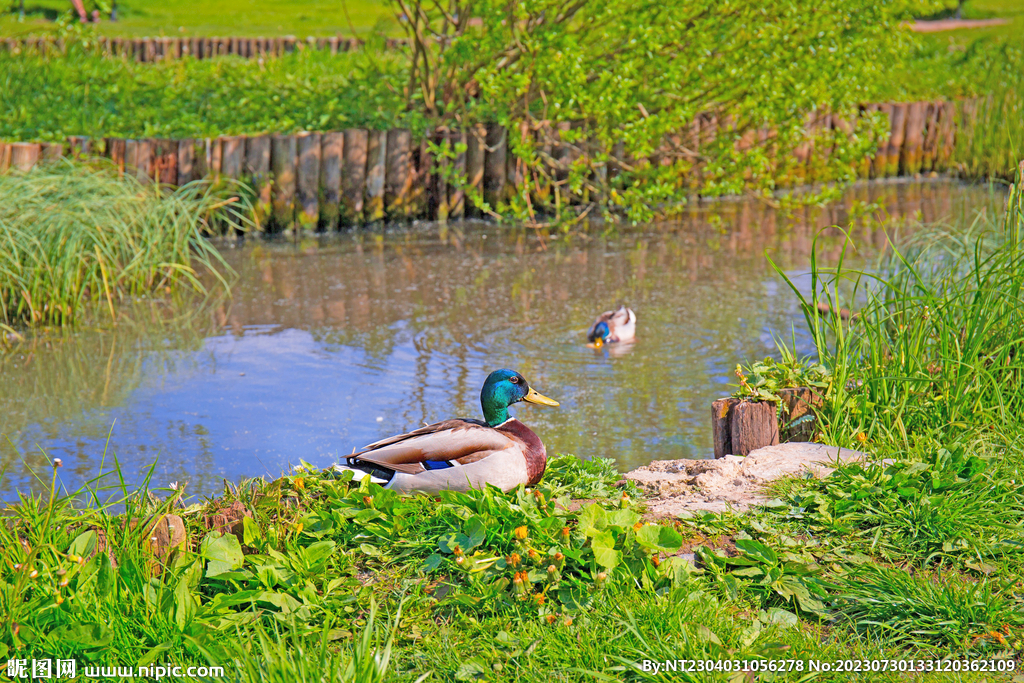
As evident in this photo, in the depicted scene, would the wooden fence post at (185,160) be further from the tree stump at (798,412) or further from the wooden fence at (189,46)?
the wooden fence at (189,46)

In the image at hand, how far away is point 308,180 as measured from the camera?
9.13 meters

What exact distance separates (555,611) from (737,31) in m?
7.21

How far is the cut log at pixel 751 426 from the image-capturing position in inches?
157

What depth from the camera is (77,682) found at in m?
2.50

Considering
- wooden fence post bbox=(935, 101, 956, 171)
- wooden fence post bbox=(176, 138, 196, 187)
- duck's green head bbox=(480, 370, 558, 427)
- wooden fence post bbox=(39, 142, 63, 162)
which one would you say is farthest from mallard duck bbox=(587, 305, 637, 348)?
wooden fence post bbox=(935, 101, 956, 171)

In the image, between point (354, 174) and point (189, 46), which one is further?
point (189, 46)

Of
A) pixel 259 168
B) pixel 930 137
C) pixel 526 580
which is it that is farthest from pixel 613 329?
pixel 930 137

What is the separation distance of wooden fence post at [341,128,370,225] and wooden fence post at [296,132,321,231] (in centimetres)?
28

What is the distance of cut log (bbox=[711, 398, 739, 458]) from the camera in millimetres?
4047

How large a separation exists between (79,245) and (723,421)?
4683 millimetres

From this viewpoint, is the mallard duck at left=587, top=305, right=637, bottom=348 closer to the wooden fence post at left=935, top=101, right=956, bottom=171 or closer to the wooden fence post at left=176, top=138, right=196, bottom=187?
the wooden fence post at left=176, top=138, right=196, bottom=187

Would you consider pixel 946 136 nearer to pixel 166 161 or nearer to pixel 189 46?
pixel 166 161

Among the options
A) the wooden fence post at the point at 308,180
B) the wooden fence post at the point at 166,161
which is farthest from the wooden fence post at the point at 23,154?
the wooden fence post at the point at 308,180

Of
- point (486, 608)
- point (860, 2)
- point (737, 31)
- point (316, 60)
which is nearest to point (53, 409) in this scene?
point (486, 608)
